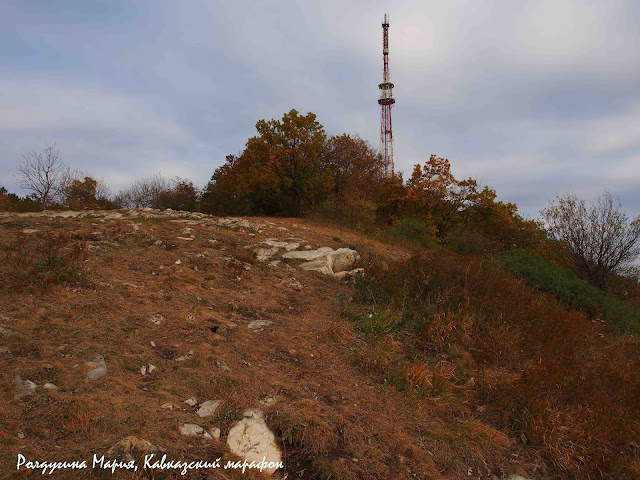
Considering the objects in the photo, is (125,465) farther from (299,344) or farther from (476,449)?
(476,449)

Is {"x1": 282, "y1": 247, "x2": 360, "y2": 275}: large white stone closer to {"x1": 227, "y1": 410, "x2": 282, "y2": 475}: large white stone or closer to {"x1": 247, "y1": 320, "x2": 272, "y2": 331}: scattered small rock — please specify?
{"x1": 247, "y1": 320, "x2": 272, "y2": 331}: scattered small rock

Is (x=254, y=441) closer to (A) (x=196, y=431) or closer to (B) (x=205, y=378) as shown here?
(A) (x=196, y=431)

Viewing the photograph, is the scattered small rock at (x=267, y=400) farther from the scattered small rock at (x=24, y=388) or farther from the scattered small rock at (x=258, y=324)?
the scattered small rock at (x=24, y=388)

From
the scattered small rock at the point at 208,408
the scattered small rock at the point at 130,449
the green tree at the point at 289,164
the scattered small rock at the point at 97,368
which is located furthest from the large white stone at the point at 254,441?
the green tree at the point at 289,164

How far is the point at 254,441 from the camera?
8.60 feet

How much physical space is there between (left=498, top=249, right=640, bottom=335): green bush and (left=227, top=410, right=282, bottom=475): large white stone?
7.47m

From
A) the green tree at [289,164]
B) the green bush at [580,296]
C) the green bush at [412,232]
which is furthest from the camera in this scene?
the green tree at [289,164]

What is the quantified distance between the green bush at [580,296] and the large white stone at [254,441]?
294 inches

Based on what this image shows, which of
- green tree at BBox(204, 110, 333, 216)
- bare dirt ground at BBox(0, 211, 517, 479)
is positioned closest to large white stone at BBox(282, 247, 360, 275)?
bare dirt ground at BBox(0, 211, 517, 479)

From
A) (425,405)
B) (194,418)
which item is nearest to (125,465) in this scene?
(194,418)

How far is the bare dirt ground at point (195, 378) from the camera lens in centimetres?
245

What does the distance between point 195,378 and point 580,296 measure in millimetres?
8292

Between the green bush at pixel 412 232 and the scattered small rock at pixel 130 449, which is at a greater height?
the green bush at pixel 412 232

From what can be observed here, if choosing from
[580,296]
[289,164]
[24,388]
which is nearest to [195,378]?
[24,388]
